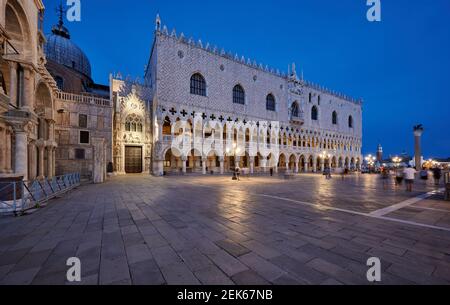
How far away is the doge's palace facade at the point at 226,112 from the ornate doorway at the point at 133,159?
8.63 ft

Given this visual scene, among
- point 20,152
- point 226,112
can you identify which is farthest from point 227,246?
point 226,112

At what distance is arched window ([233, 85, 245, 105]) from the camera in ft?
101

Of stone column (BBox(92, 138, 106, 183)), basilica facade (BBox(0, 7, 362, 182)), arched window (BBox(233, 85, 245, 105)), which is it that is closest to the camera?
basilica facade (BBox(0, 7, 362, 182))

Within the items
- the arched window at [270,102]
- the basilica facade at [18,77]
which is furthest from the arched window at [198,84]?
the basilica facade at [18,77]

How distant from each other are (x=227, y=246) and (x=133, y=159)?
24044 millimetres

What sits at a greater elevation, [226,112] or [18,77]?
[226,112]

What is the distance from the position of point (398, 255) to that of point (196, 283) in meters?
3.32

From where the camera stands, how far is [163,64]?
23.9 m

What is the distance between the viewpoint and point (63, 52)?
32.2 m

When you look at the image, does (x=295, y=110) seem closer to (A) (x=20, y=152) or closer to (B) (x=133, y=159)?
(B) (x=133, y=159)

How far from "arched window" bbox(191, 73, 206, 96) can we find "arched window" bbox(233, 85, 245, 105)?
5.69m

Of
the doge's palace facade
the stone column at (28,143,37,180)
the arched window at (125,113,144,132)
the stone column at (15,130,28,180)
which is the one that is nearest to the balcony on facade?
the arched window at (125,113,144,132)

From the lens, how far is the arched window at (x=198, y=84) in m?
26.9

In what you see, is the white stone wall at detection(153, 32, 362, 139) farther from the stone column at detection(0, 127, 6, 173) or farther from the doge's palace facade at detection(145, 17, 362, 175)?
the stone column at detection(0, 127, 6, 173)
